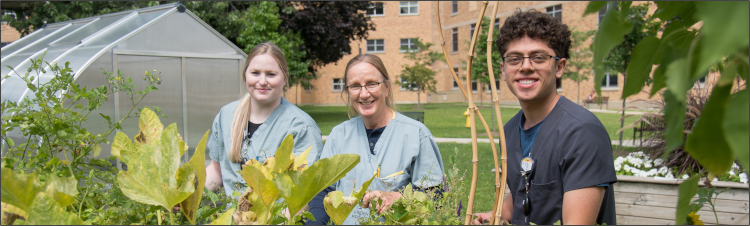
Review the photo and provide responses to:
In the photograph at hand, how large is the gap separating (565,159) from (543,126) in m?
0.22

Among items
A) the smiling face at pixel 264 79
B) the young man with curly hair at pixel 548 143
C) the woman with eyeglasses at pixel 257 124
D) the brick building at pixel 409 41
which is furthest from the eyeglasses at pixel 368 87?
the brick building at pixel 409 41

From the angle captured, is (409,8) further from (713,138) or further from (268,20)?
(713,138)

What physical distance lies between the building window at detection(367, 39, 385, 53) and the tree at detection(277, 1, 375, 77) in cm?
1664

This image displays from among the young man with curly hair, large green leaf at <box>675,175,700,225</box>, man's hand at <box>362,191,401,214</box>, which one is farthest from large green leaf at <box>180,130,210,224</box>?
the young man with curly hair

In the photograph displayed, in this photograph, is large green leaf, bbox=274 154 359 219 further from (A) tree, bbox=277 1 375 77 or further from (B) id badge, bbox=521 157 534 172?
(A) tree, bbox=277 1 375 77

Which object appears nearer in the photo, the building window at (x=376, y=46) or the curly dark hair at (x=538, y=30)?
the curly dark hair at (x=538, y=30)

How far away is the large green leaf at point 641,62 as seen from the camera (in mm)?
623

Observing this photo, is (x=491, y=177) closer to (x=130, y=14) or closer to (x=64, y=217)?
(x=130, y=14)

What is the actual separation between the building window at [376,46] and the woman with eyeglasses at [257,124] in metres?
33.8

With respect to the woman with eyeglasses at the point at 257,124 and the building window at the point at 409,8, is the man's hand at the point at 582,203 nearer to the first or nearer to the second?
the woman with eyeglasses at the point at 257,124

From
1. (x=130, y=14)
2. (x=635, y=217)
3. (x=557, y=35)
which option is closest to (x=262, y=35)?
(x=130, y=14)

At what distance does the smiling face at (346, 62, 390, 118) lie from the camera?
2428 mm

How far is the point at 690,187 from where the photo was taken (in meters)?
0.66

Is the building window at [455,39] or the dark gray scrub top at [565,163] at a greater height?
the building window at [455,39]
